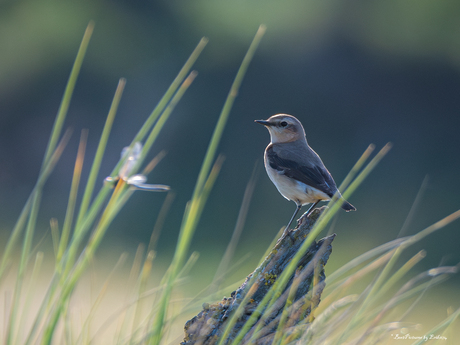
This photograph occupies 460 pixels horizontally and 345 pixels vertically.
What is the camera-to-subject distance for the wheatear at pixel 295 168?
329cm

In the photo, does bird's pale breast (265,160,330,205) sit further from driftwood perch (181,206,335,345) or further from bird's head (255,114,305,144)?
driftwood perch (181,206,335,345)

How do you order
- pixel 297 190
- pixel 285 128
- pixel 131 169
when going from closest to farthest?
pixel 131 169 < pixel 297 190 < pixel 285 128

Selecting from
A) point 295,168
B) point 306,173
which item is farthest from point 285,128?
point 306,173

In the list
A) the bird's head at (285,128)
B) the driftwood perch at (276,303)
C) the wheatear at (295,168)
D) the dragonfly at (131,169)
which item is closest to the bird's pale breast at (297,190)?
the wheatear at (295,168)

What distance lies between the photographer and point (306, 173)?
11.2ft

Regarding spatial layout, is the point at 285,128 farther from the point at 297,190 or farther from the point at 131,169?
the point at 131,169

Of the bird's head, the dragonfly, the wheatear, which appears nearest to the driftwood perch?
the dragonfly

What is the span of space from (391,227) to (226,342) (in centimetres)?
623

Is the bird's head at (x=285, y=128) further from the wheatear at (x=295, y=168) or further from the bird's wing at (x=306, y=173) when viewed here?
the bird's wing at (x=306, y=173)

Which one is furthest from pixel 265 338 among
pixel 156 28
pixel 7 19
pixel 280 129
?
pixel 7 19

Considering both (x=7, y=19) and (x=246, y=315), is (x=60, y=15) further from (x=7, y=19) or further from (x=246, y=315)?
(x=246, y=315)

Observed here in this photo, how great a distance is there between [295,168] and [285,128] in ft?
1.84

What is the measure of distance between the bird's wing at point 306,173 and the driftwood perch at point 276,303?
106cm

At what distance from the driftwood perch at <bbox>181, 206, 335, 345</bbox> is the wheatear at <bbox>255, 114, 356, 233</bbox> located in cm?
85
